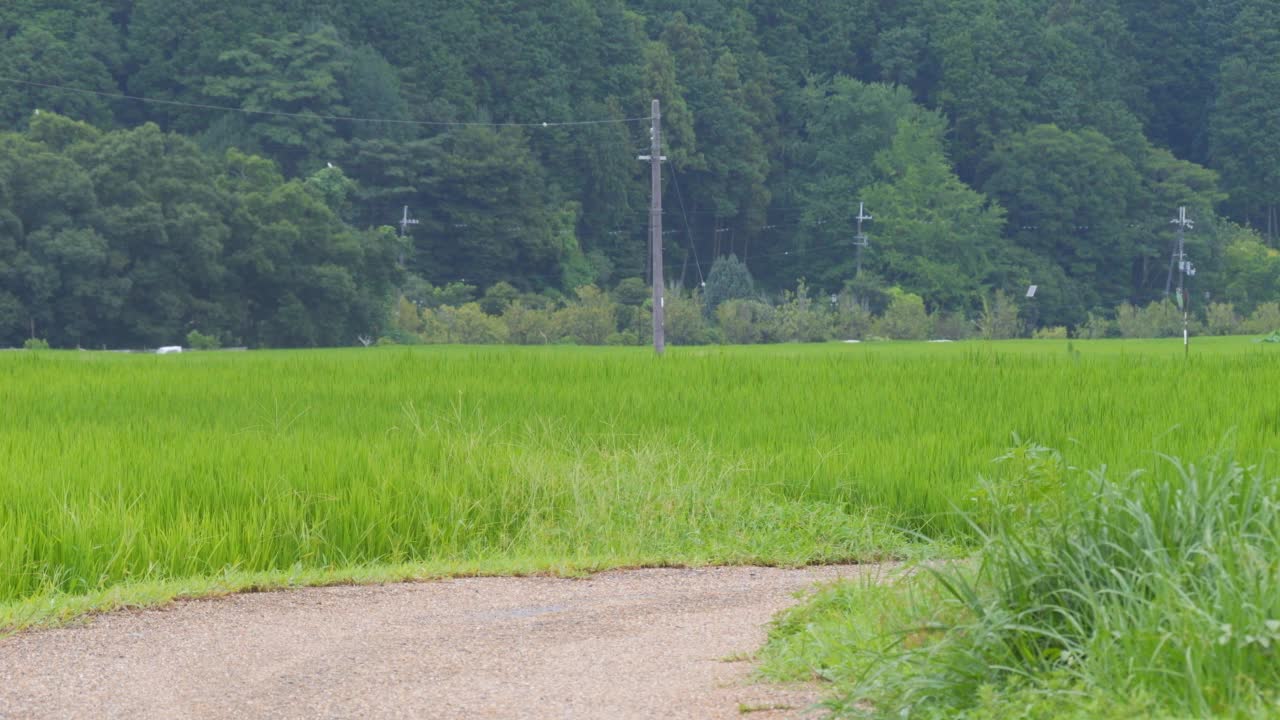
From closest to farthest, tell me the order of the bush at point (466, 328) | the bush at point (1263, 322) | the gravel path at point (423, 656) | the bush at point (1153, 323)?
the gravel path at point (423, 656)
the bush at point (466, 328)
the bush at point (1263, 322)
the bush at point (1153, 323)

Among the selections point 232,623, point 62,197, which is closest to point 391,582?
point 232,623

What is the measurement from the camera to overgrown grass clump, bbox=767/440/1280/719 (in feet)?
18.1

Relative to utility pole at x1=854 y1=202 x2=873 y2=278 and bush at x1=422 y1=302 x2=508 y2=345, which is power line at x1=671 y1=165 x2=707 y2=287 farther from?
bush at x1=422 y1=302 x2=508 y2=345

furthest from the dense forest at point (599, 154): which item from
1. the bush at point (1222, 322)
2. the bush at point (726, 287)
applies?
the bush at point (1222, 322)

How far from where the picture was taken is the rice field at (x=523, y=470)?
10281 millimetres

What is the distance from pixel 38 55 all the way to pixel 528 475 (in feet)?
227

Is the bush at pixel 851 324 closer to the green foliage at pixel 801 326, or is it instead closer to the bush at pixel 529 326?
the green foliage at pixel 801 326

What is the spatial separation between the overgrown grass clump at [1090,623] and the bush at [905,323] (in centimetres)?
6385

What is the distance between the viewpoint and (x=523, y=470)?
12289 mm

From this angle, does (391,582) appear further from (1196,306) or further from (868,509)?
(1196,306)

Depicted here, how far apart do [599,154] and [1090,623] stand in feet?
262

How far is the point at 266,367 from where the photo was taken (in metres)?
25.6

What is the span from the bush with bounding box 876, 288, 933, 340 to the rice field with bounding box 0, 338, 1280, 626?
5065 centimetres

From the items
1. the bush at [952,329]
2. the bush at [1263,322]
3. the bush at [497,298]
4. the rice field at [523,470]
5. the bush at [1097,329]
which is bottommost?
the bush at [1097,329]
